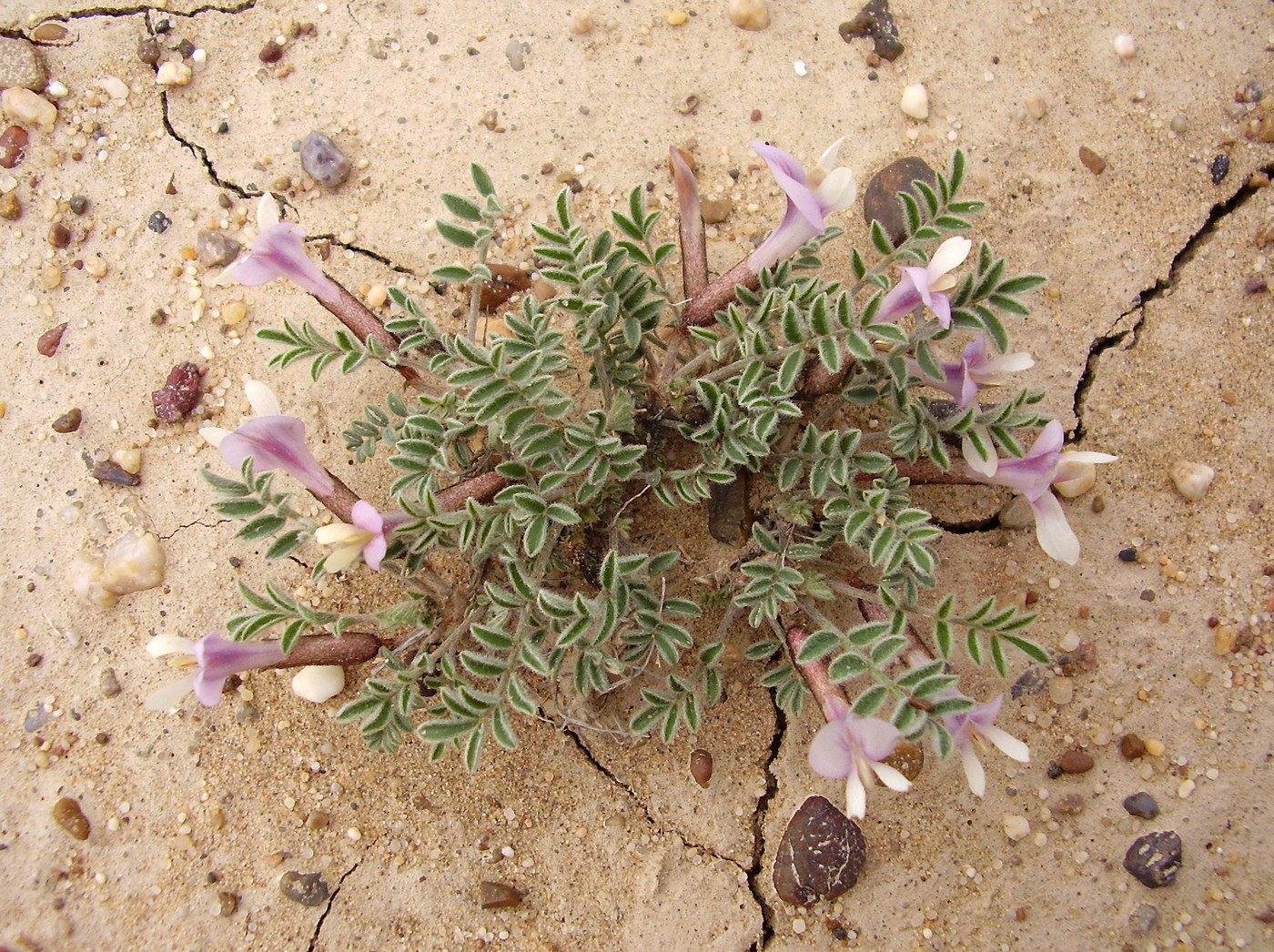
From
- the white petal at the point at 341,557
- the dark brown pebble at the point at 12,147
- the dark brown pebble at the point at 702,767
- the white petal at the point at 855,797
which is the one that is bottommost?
the dark brown pebble at the point at 702,767

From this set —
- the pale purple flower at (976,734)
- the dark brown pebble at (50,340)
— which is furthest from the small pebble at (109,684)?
the pale purple flower at (976,734)

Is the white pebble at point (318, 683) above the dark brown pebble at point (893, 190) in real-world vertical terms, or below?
below

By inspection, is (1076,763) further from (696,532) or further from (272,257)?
(272,257)

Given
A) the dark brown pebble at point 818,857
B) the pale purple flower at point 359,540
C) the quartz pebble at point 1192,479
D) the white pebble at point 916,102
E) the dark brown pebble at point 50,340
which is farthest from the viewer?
the white pebble at point 916,102

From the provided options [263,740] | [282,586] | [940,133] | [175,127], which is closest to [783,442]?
[940,133]

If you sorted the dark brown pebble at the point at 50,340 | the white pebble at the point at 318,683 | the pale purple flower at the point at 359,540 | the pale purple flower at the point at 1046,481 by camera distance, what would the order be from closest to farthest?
the pale purple flower at the point at 359,540 < the pale purple flower at the point at 1046,481 < the white pebble at the point at 318,683 < the dark brown pebble at the point at 50,340

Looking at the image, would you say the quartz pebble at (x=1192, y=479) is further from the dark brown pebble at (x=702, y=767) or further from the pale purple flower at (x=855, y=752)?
the dark brown pebble at (x=702, y=767)

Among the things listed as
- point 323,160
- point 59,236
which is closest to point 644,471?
point 323,160

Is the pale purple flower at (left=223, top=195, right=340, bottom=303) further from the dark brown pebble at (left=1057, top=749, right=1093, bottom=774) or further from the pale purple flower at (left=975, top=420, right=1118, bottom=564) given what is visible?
the dark brown pebble at (left=1057, top=749, right=1093, bottom=774)
